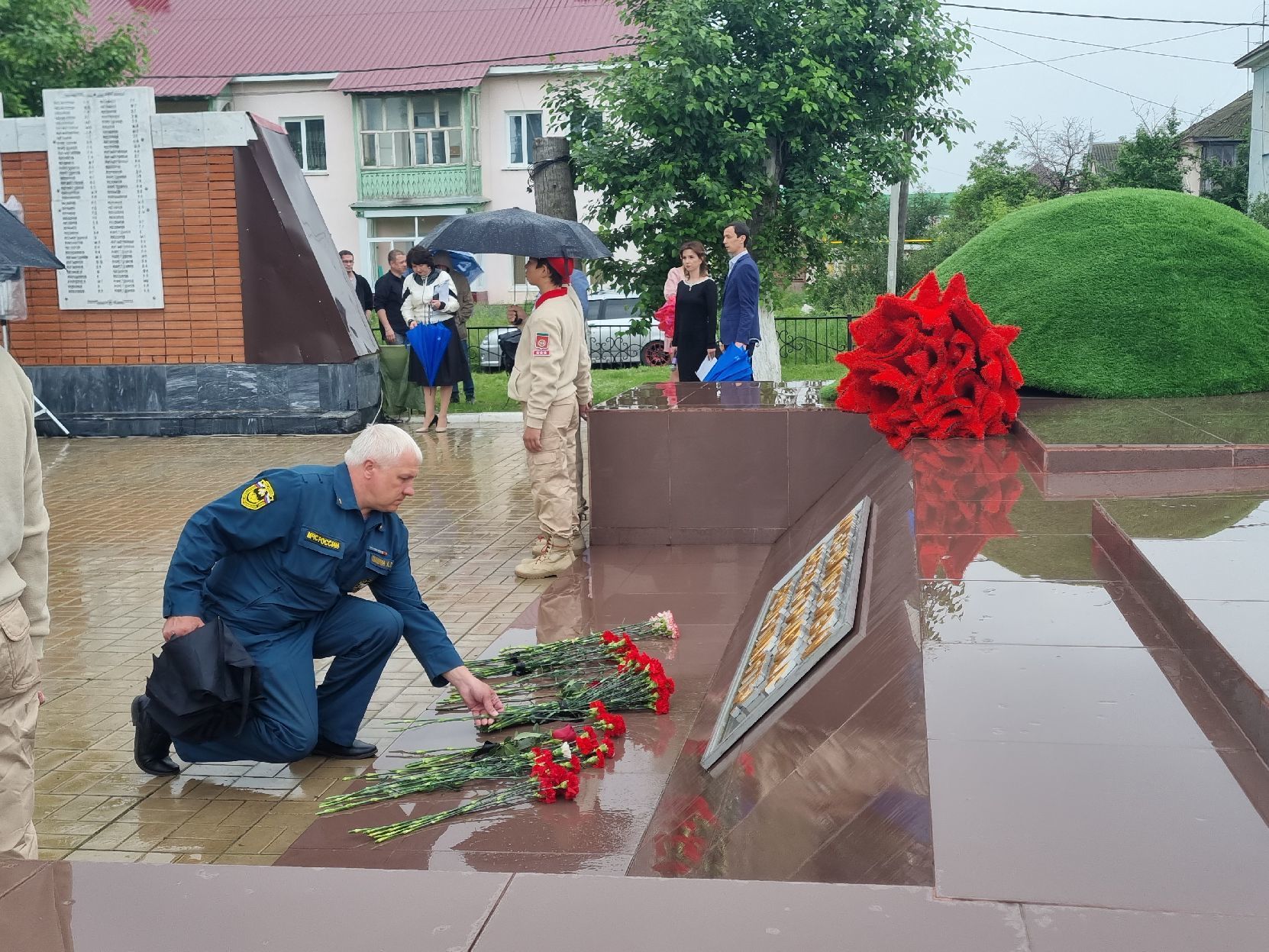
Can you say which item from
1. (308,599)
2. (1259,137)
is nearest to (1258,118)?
(1259,137)

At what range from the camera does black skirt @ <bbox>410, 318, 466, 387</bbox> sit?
13.1m

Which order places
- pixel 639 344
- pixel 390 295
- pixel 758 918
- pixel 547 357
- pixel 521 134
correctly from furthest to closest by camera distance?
pixel 521 134 → pixel 639 344 → pixel 390 295 → pixel 547 357 → pixel 758 918

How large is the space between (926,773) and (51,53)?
18.2 m

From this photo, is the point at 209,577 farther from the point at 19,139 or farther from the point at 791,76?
the point at 19,139

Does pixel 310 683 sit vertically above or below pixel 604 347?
below

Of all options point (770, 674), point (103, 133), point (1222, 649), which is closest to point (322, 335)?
point (103, 133)

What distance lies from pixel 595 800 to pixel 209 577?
1.45m

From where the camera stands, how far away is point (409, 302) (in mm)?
13133

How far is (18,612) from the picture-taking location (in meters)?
3.26

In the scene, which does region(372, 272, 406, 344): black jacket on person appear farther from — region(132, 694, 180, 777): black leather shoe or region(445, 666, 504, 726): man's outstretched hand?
region(445, 666, 504, 726): man's outstretched hand

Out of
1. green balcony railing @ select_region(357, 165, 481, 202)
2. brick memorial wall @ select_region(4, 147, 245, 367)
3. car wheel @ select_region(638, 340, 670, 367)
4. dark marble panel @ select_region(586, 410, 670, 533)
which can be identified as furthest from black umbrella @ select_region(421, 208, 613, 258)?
green balcony railing @ select_region(357, 165, 481, 202)

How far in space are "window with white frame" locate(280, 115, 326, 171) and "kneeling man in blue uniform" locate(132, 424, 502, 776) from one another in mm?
31402

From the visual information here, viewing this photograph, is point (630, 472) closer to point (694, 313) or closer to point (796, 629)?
point (694, 313)

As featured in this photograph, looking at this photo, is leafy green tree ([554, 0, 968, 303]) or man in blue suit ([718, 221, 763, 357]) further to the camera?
leafy green tree ([554, 0, 968, 303])
